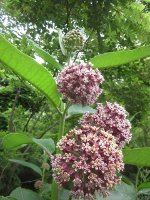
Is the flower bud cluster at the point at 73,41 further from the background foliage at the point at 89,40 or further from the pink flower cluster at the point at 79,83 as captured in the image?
the background foliage at the point at 89,40

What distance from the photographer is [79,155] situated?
4.25ft

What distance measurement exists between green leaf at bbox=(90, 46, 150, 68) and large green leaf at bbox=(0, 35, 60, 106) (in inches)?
8.2

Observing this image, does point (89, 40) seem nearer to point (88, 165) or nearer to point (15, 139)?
point (15, 139)

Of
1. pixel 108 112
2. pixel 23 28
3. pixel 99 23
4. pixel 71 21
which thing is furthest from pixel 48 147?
pixel 23 28

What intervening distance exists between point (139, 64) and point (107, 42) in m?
0.38

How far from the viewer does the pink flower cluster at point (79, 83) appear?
1478mm

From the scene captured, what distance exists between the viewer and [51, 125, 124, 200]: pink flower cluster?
4.07 feet

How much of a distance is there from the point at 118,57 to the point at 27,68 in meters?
0.38

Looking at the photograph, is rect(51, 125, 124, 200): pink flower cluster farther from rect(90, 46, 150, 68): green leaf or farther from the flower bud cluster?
the flower bud cluster

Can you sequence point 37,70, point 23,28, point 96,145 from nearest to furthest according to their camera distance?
point 96,145
point 37,70
point 23,28

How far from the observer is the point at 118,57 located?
5.32 feet

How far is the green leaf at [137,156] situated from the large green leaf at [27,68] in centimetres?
36

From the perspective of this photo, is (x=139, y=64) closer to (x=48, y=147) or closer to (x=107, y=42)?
(x=107, y=42)

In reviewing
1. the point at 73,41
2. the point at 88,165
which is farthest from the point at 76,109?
the point at 88,165
